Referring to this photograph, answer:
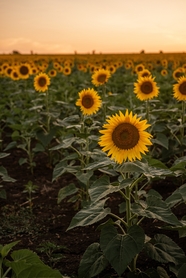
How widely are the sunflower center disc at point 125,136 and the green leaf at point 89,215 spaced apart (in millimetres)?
417

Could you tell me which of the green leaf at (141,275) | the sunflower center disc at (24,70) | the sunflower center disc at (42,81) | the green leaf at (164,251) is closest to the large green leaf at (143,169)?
the green leaf at (164,251)

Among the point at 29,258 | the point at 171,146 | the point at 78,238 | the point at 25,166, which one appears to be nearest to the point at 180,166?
the point at 29,258

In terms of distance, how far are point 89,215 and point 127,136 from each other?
564mm

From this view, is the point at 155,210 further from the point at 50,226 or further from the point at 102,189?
the point at 50,226

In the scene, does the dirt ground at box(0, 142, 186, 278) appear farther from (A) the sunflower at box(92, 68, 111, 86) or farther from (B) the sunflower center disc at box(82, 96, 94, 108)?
(A) the sunflower at box(92, 68, 111, 86)

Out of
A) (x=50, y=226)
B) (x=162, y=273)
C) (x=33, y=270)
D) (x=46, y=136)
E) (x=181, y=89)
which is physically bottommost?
(x=50, y=226)

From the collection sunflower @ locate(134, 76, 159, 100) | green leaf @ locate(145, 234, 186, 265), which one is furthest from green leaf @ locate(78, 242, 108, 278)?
sunflower @ locate(134, 76, 159, 100)

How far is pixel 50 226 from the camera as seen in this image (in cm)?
443

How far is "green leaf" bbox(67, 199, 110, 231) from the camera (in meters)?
2.73

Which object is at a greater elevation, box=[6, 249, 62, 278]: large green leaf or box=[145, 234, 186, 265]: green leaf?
box=[6, 249, 62, 278]: large green leaf

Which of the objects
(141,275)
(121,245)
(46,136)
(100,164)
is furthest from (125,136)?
(46,136)

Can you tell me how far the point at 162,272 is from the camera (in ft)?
10.3

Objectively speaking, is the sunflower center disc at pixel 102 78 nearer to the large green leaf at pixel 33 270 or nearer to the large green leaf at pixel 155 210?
the large green leaf at pixel 155 210

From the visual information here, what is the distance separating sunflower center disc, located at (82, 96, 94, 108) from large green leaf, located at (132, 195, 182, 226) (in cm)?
212
